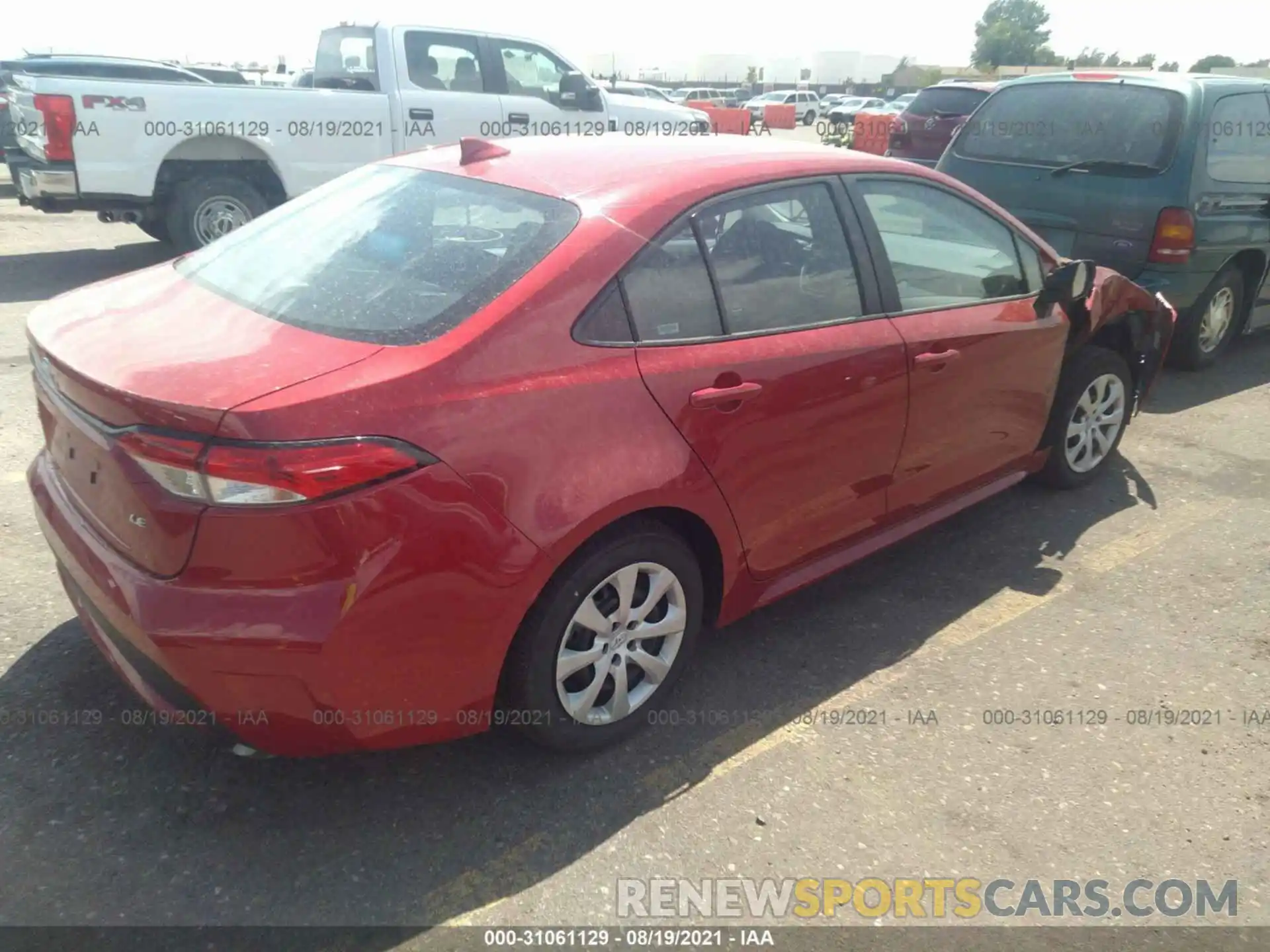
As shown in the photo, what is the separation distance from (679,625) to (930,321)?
56.9 inches

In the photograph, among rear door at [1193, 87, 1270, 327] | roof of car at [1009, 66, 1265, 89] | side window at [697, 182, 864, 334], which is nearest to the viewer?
side window at [697, 182, 864, 334]

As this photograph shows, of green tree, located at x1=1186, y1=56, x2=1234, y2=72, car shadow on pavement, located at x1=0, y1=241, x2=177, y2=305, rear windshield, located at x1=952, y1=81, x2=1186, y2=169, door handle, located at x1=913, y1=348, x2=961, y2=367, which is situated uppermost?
green tree, located at x1=1186, y1=56, x2=1234, y2=72

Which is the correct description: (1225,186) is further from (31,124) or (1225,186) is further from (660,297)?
(31,124)

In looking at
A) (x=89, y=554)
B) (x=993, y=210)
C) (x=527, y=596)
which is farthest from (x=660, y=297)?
(x=993, y=210)

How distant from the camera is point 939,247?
12.4ft

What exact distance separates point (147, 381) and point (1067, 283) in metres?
3.33

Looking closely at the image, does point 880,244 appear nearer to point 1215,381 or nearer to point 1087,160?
point 1087,160

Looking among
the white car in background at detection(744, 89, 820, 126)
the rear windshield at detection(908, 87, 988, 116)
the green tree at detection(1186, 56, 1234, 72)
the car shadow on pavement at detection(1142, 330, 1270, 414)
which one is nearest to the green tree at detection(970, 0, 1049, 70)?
the green tree at detection(1186, 56, 1234, 72)

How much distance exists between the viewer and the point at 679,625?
116 inches

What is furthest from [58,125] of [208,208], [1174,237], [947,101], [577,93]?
[947,101]

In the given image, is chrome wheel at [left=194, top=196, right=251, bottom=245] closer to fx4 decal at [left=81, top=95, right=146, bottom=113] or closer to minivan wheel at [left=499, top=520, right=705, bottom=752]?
fx4 decal at [left=81, top=95, right=146, bottom=113]

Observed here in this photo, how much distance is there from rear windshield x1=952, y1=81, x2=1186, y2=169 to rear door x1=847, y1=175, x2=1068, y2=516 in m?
2.72

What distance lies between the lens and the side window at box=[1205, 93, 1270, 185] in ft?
20.0

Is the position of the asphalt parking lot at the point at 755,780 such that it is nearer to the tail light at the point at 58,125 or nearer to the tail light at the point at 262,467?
the tail light at the point at 262,467
